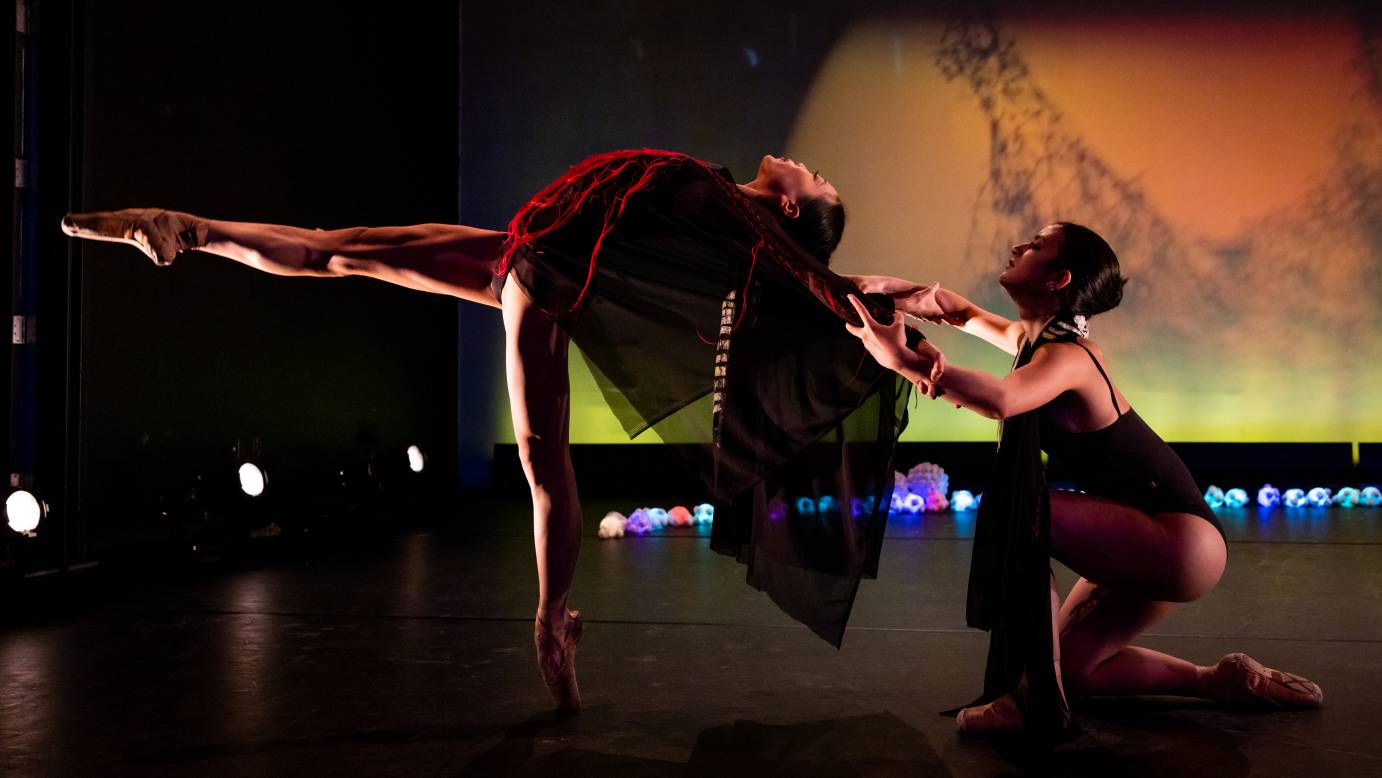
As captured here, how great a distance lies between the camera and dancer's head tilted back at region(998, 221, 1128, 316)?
2.21 metres

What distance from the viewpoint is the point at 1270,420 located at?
6.70 meters

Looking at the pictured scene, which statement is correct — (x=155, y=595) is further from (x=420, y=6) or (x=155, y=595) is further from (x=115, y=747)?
(x=420, y=6)

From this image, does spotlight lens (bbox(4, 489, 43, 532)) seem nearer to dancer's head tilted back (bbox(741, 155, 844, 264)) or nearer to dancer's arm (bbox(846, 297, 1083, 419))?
dancer's head tilted back (bbox(741, 155, 844, 264))

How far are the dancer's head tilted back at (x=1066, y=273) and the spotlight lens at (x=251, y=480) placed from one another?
3154 mm

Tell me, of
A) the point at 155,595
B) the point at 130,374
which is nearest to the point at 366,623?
the point at 155,595

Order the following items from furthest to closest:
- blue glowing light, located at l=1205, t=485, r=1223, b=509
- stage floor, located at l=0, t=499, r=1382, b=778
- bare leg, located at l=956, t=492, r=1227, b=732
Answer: blue glowing light, located at l=1205, t=485, r=1223, b=509 → bare leg, located at l=956, t=492, r=1227, b=732 → stage floor, located at l=0, t=499, r=1382, b=778

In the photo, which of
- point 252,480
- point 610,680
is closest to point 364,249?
point 610,680

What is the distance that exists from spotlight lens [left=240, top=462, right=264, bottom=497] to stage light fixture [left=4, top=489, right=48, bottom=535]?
91 centimetres

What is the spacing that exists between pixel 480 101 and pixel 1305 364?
5093 millimetres

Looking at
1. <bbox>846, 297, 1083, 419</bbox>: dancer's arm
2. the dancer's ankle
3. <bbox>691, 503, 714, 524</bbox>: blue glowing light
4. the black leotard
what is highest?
<bbox>846, 297, 1083, 419</bbox>: dancer's arm

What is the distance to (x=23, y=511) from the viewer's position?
3443mm

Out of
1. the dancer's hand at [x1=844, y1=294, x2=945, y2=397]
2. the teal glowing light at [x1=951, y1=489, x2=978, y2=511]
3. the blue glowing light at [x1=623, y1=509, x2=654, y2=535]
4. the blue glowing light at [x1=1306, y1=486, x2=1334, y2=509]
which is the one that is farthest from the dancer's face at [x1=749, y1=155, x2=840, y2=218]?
the blue glowing light at [x1=1306, y1=486, x2=1334, y2=509]

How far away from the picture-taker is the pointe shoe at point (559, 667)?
7.24ft

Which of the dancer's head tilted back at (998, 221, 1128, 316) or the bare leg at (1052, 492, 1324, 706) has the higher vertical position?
the dancer's head tilted back at (998, 221, 1128, 316)
